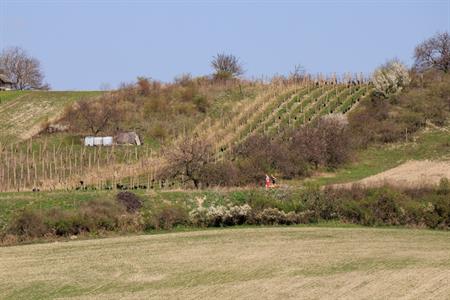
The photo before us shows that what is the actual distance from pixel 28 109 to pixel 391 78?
31.1m

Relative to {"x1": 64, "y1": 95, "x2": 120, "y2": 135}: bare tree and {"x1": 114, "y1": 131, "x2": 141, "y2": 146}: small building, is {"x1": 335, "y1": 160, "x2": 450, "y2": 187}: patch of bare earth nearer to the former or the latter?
{"x1": 114, "y1": 131, "x2": 141, "y2": 146}: small building

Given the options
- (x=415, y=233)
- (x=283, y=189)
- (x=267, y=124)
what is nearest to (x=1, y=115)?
(x=267, y=124)

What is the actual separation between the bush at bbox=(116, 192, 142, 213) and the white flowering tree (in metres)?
33.2

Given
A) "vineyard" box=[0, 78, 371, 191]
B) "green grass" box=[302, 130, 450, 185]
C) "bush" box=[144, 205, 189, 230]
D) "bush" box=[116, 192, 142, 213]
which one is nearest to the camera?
"bush" box=[144, 205, 189, 230]

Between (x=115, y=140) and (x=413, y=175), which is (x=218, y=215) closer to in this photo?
(x=413, y=175)

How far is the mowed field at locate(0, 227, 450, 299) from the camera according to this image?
1970cm

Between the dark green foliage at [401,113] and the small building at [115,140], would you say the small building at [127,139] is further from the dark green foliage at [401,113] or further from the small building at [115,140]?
the dark green foliage at [401,113]

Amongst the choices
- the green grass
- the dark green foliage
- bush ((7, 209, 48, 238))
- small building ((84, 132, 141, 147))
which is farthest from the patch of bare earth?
small building ((84, 132, 141, 147))

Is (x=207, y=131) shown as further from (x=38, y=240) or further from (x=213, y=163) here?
(x=38, y=240)

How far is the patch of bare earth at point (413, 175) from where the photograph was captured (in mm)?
38750

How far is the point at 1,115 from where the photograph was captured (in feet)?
229

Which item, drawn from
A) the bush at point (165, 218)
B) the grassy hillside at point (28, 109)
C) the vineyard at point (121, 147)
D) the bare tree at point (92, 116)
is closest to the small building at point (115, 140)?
the vineyard at point (121, 147)

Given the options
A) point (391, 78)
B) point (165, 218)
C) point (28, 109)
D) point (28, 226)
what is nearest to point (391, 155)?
point (391, 78)

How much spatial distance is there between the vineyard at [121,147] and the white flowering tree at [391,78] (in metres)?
1.67
